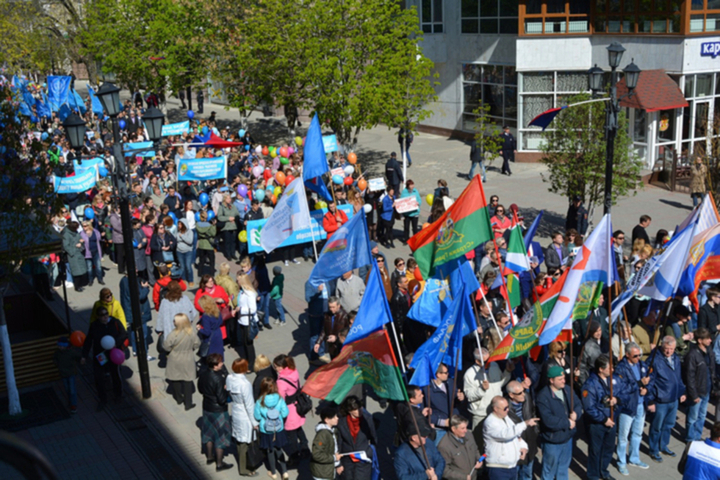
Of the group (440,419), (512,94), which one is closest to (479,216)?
(440,419)

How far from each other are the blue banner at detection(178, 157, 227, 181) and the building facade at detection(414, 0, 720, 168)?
32.5ft

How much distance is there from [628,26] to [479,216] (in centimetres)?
1990

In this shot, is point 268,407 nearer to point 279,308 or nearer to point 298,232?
point 279,308

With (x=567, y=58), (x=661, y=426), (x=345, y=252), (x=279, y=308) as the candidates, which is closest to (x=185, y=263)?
(x=279, y=308)

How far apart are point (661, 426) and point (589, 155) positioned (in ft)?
33.9

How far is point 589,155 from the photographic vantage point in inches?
770

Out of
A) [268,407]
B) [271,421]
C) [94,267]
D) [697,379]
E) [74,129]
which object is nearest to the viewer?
[268,407]

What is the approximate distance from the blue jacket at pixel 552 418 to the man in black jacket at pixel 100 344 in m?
6.66

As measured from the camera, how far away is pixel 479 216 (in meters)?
10.9

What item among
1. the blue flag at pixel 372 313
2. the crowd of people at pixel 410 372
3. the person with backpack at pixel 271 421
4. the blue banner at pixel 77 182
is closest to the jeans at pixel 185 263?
the crowd of people at pixel 410 372

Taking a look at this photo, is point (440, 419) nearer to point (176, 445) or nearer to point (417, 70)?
point (176, 445)

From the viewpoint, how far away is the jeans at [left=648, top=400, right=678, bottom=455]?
10305 mm

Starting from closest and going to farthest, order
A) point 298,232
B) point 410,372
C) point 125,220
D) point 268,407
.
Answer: point 268,407, point 410,372, point 125,220, point 298,232

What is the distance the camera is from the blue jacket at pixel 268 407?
31.6 ft
